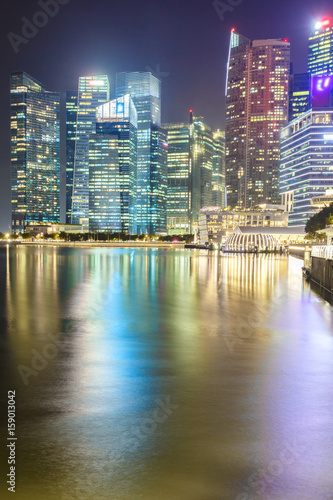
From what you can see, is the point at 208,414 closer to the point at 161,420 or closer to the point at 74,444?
the point at 161,420

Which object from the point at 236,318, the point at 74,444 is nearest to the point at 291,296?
the point at 236,318

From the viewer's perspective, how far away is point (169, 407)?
9.73 metres

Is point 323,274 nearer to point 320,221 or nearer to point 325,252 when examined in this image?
point 325,252

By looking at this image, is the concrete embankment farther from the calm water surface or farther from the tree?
the tree

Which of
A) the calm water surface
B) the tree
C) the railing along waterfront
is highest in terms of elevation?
the tree

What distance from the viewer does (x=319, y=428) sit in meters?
8.74

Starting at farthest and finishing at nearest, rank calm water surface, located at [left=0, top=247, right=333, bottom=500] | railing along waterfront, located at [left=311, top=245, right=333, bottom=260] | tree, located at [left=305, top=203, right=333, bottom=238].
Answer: tree, located at [left=305, top=203, right=333, bottom=238], railing along waterfront, located at [left=311, top=245, right=333, bottom=260], calm water surface, located at [left=0, top=247, right=333, bottom=500]

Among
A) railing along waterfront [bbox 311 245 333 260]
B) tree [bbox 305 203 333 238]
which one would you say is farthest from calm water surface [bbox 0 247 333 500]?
tree [bbox 305 203 333 238]

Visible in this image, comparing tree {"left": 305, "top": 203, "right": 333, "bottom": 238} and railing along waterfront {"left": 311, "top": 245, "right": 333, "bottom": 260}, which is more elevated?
tree {"left": 305, "top": 203, "right": 333, "bottom": 238}

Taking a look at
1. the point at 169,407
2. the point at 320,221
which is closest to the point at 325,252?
the point at 169,407

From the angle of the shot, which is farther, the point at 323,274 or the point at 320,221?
the point at 320,221

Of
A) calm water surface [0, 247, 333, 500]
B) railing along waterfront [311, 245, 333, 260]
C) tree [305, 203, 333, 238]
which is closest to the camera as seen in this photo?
calm water surface [0, 247, 333, 500]

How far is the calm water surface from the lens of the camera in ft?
22.5

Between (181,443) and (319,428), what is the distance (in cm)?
274
